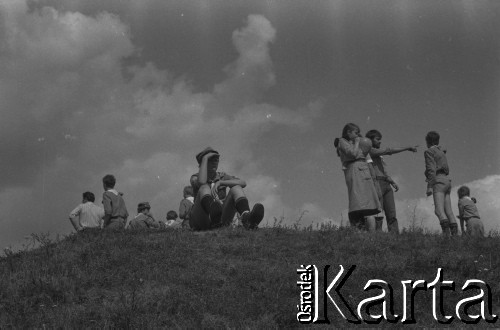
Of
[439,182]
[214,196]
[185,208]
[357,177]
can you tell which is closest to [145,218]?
[185,208]

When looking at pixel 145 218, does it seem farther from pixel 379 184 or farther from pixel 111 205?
pixel 379 184

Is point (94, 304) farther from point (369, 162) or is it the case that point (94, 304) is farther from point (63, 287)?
point (369, 162)

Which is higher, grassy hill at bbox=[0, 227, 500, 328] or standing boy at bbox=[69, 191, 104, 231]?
standing boy at bbox=[69, 191, 104, 231]

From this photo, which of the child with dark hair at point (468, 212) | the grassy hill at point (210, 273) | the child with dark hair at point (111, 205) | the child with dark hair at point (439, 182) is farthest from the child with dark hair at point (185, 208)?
the child with dark hair at point (468, 212)

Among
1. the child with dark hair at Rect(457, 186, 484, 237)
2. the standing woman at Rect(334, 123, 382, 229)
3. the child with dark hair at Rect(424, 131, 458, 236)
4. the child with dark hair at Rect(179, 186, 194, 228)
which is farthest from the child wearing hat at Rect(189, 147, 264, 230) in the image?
the child with dark hair at Rect(457, 186, 484, 237)

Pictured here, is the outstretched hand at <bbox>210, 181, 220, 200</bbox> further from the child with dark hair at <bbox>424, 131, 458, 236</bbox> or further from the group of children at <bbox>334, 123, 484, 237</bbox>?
the child with dark hair at <bbox>424, 131, 458, 236</bbox>

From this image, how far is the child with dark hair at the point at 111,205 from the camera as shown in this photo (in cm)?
1454

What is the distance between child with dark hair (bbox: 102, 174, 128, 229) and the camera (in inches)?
572

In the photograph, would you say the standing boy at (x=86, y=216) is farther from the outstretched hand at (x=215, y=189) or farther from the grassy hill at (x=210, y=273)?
the outstretched hand at (x=215, y=189)

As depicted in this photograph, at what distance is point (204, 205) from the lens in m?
13.1

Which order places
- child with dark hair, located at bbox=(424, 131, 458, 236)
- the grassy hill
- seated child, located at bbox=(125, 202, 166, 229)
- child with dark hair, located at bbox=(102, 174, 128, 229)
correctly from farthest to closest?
seated child, located at bbox=(125, 202, 166, 229) < child with dark hair, located at bbox=(102, 174, 128, 229) < child with dark hair, located at bbox=(424, 131, 458, 236) < the grassy hill

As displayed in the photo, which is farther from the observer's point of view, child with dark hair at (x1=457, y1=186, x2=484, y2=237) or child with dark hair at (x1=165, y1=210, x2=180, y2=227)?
child with dark hair at (x1=165, y1=210, x2=180, y2=227)

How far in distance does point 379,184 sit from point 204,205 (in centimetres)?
345

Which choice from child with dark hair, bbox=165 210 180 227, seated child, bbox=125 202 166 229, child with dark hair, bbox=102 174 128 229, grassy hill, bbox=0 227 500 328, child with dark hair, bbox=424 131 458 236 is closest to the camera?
grassy hill, bbox=0 227 500 328
